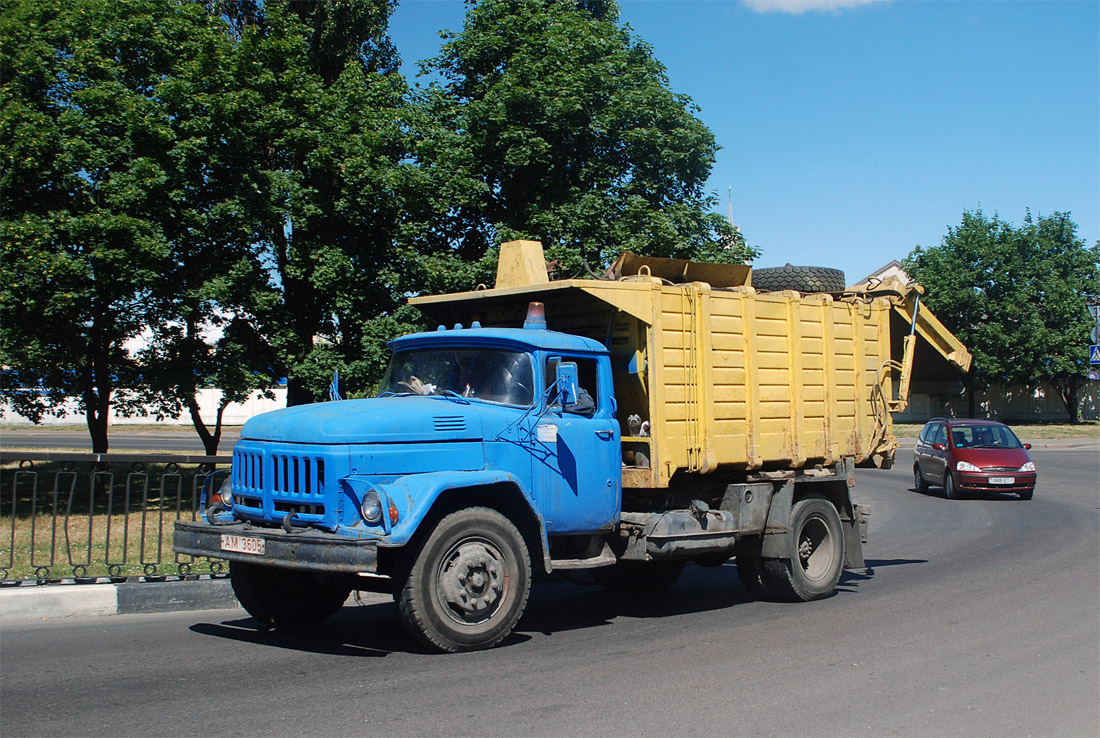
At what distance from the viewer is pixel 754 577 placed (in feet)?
30.3

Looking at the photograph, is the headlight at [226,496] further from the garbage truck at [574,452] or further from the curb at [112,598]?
the curb at [112,598]

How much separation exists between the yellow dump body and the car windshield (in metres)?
11.0

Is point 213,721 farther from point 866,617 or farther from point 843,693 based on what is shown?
point 866,617

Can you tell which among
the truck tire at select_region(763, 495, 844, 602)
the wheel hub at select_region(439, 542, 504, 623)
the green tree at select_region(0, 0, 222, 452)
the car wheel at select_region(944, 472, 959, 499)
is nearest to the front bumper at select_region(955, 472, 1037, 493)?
the car wheel at select_region(944, 472, 959, 499)

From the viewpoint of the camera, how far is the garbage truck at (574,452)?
650 cm

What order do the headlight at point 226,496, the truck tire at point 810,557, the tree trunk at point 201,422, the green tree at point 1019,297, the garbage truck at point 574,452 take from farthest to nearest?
the green tree at point 1019,297
the tree trunk at point 201,422
the truck tire at point 810,557
the headlight at point 226,496
the garbage truck at point 574,452

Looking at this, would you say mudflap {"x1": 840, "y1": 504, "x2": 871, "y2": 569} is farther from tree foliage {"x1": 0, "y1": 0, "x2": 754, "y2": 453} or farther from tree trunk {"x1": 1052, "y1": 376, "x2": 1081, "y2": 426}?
tree trunk {"x1": 1052, "y1": 376, "x2": 1081, "y2": 426}

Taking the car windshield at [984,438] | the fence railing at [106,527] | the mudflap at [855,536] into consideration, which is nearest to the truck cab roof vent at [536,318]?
the fence railing at [106,527]

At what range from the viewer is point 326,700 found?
5.47m

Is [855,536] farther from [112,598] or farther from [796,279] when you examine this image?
[112,598]

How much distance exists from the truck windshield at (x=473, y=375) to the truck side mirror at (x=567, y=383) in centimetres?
24

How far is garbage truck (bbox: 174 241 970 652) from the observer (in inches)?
256

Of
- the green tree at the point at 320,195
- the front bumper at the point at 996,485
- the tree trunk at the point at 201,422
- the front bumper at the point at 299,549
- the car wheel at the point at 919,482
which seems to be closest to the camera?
the front bumper at the point at 299,549

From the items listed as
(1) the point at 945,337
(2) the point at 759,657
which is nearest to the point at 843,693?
(2) the point at 759,657
